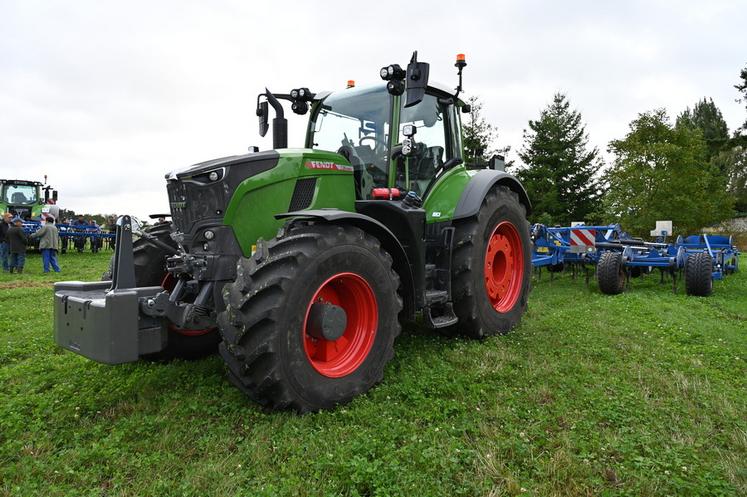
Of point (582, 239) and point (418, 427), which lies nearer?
point (418, 427)

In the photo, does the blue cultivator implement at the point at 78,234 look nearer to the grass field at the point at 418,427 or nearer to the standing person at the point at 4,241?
the standing person at the point at 4,241

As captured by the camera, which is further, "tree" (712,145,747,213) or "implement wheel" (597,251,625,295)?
"tree" (712,145,747,213)

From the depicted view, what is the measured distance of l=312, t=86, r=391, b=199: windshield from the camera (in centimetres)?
469

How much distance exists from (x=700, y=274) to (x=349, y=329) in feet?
24.9

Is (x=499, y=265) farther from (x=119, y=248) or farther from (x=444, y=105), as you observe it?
(x=119, y=248)

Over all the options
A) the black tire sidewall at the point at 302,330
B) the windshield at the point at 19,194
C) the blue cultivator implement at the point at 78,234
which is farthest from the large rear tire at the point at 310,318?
the windshield at the point at 19,194

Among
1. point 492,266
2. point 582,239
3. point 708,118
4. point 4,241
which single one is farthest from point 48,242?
point 708,118

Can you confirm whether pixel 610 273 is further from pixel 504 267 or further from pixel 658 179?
pixel 658 179

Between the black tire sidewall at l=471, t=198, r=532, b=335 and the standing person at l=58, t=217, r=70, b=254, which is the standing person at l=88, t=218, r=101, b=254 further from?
the black tire sidewall at l=471, t=198, r=532, b=335

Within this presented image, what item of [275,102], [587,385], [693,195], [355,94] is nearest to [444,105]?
[355,94]

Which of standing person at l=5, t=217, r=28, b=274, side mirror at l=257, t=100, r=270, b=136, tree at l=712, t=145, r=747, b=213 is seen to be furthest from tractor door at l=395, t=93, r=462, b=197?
tree at l=712, t=145, r=747, b=213

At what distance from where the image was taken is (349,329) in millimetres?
3822

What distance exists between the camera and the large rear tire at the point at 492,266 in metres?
4.92

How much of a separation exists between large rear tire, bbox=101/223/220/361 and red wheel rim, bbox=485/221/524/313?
9.50 ft
